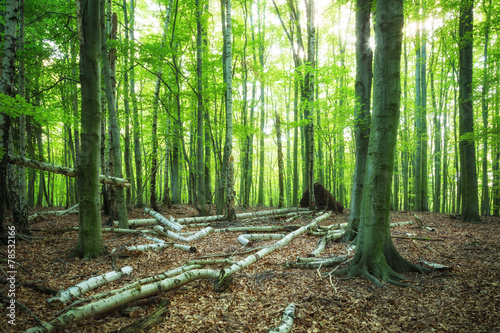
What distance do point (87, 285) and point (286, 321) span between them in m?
2.85

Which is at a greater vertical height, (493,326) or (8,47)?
(8,47)

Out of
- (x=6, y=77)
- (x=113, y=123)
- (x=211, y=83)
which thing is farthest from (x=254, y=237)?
(x=211, y=83)

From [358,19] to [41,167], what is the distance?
786 centimetres

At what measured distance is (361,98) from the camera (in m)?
5.88

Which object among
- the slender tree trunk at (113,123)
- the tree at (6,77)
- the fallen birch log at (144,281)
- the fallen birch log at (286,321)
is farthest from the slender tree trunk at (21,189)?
the fallen birch log at (286,321)

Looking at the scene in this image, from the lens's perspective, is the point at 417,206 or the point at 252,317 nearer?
the point at 252,317

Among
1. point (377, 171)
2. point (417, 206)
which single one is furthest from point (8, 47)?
point (417, 206)

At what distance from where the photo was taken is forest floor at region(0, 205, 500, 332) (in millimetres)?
2684

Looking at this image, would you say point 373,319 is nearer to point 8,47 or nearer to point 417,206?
point 8,47

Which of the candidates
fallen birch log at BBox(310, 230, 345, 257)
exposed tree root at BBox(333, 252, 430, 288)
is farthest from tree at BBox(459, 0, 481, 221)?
exposed tree root at BBox(333, 252, 430, 288)

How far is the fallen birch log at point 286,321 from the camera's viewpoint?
251cm

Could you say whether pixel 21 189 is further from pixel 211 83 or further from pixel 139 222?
pixel 211 83

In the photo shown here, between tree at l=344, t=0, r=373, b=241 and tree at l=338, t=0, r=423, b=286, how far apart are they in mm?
1792

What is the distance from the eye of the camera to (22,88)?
20.9 feet
